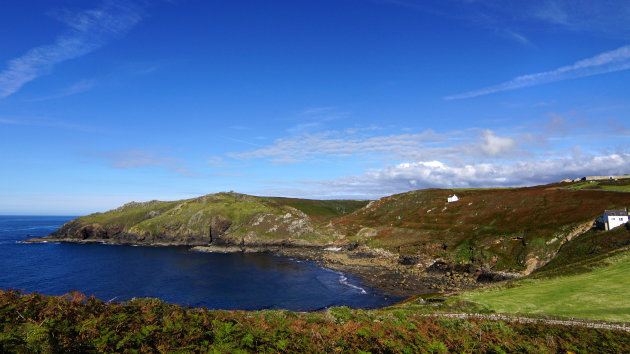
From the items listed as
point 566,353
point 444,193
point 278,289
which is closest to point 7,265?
point 278,289

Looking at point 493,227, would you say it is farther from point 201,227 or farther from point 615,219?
point 201,227

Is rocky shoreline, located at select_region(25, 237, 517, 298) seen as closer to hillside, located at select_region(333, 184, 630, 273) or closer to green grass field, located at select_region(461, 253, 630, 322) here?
hillside, located at select_region(333, 184, 630, 273)

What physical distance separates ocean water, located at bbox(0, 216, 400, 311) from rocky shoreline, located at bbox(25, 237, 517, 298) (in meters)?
4.67

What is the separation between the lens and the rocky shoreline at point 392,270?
64.2 m

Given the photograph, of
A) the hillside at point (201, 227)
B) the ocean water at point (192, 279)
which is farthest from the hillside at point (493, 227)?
the ocean water at point (192, 279)

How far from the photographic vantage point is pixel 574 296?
3128cm

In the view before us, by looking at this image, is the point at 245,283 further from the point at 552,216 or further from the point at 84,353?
the point at 552,216

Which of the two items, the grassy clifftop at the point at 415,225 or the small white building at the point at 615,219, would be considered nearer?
the small white building at the point at 615,219

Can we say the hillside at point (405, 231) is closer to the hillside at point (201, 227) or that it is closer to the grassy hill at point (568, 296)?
the hillside at point (201, 227)

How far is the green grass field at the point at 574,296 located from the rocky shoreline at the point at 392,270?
23478 millimetres

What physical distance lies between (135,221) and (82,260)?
5876cm

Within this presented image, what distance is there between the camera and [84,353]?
30.7 ft

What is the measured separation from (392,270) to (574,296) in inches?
2001

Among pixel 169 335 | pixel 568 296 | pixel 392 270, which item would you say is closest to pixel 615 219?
pixel 392 270
